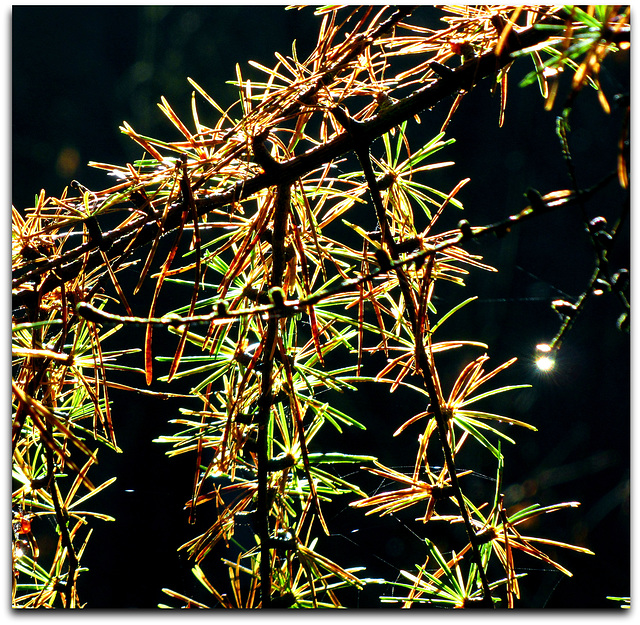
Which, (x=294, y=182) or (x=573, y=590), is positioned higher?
(x=294, y=182)

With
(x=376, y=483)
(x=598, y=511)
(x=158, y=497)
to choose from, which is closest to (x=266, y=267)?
(x=158, y=497)

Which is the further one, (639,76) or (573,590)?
(573,590)

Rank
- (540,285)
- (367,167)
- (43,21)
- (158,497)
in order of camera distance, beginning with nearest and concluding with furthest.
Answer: (367,167) < (158,497) < (43,21) < (540,285)

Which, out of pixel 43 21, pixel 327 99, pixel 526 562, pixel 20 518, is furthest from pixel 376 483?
pixel 43 21

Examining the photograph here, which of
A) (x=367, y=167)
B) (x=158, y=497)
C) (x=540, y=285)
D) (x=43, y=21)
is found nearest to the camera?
(x=367, y=167)

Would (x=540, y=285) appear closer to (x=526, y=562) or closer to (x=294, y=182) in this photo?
(x=526, y=562)

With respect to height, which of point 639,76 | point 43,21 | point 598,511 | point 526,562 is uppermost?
point 43,21

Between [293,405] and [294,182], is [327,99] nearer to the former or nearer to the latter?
[294,182]
